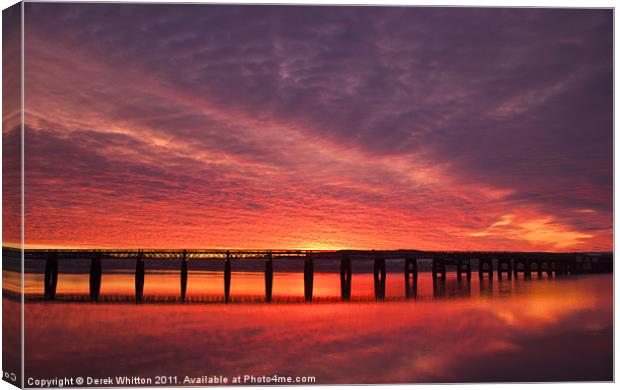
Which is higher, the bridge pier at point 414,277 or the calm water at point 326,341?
the calm water at point 326,341

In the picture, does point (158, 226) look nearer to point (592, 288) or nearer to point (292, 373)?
point (292, 373)

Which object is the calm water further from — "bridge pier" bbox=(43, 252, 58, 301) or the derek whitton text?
"bridge pier" bbox=(43, 252, 58, 301)

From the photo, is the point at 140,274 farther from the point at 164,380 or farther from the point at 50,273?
the point at 164,380

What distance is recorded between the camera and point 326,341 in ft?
52.9

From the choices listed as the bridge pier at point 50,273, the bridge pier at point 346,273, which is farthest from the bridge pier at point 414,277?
the bridge pier at point 50,273

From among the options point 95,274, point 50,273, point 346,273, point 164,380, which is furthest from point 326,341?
point 50,273

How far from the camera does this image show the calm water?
43.2 feet

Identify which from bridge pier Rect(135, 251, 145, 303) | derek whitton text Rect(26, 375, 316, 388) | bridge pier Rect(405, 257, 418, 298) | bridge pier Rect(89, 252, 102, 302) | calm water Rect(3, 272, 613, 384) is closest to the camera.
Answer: derek whitton text Rect(26, 375, 316, 388)

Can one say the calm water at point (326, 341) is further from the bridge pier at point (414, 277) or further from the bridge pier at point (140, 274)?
the bridge pier at point (414, 277)

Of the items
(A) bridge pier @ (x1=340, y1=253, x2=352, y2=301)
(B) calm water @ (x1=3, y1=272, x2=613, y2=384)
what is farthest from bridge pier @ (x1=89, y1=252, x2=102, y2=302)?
(A) bridge pier @ (x1=340, y1=253, x2=352, y2=301)

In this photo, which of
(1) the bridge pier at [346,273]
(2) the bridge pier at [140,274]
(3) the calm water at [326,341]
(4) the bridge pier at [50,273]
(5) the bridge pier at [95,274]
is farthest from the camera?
(1) the bridge pier at [346,273]

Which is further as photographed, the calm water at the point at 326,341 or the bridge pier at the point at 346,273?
the bridge pier at the point at 346,273

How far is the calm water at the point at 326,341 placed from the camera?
13156 millimetres

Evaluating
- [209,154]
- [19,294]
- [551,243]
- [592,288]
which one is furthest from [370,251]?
[19,294]
